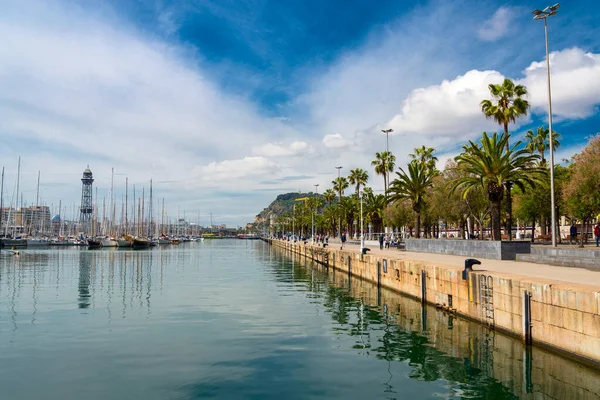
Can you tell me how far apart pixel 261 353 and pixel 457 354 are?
6.14m

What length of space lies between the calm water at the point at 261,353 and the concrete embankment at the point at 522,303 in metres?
0.51

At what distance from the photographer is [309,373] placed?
41.7 feet

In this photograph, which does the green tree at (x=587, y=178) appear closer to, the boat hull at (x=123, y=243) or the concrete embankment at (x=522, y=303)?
the concrete embankment at (x=522, y=303)

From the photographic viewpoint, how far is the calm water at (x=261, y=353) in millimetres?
11438

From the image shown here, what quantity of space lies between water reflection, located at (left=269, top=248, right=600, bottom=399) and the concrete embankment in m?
0.41

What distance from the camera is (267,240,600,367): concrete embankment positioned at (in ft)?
39.8

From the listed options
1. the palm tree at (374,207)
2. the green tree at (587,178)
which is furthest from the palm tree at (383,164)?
the green tree at (587,178)

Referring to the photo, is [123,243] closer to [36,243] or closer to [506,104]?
[36,243]

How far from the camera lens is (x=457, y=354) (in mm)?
14531

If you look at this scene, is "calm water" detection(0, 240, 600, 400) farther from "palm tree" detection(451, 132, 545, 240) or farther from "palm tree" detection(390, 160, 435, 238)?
"palm tree" detection(390, 160, 435, 238)

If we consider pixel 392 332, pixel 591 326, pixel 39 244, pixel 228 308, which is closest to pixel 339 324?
pixel 392 332

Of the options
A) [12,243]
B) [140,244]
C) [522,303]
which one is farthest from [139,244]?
[522,303]

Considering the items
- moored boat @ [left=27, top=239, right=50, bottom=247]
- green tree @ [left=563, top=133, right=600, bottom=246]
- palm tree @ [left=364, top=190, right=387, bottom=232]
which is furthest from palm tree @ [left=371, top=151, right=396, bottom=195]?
moored boat @ [left=27, top=239, right=50, bottom=247]

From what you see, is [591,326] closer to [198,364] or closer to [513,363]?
[513,363]
